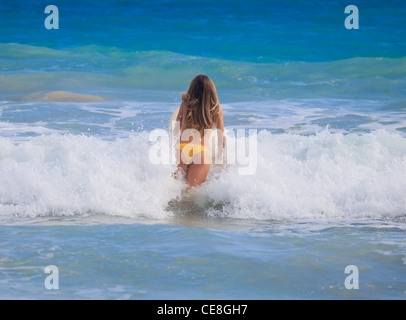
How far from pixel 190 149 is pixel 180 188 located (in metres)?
0.41

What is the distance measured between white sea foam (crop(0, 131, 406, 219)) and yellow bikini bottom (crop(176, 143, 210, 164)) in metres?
0.24

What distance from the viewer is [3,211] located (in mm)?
5316

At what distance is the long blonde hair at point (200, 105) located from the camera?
231 inches

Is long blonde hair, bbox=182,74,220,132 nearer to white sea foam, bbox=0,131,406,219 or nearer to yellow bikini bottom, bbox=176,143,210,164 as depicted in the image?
yellow bikini bottom, bbox=176,143,210,164

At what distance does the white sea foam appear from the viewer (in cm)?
545

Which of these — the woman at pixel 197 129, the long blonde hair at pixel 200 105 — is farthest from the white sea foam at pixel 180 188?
the long blonde hair at pixel 200 105

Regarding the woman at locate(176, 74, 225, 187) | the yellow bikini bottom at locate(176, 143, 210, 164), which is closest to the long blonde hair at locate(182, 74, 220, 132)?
the woman at locate(176, 74, 225, 187)

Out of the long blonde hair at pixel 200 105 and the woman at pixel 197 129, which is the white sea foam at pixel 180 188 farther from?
the long blonde hair at pixel 200 105

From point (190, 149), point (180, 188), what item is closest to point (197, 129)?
point (190, 149)

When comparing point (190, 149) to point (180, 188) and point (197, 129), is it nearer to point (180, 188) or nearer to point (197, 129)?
point (197, 129)

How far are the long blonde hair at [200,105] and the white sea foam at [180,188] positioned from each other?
0.53m

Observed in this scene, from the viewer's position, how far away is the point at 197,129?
19.3ft

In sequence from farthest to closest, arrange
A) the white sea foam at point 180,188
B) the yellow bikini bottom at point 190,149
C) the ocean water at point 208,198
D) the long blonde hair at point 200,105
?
the long blonde hair at point 200,105 → the yellow bikini bottom at point 190,149 → the white sea foam at point 180,188 → the ocean water at point 208,198

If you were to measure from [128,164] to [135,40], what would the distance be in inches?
725
